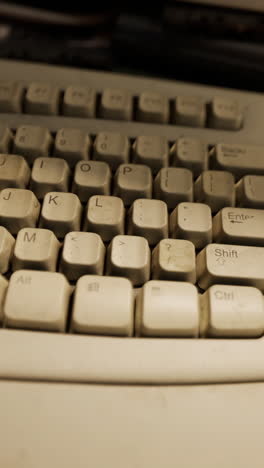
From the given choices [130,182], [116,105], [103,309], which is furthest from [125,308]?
[116,105]

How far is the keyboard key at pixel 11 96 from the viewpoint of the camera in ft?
1.48

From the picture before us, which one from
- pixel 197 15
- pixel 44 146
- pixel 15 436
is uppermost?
pixel 197 15

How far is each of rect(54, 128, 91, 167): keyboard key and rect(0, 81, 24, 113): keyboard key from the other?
6cm

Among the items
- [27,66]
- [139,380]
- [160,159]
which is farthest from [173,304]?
[27,66]

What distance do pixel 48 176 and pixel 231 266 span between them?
19 centimetres

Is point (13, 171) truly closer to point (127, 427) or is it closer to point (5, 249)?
point (5, 249)

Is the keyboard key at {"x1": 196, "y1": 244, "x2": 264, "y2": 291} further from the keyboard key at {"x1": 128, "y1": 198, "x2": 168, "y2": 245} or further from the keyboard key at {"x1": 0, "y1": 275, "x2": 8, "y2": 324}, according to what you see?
the keyboard key at {"x1": 0, "y1": 275, "x2": 8, "y2": 324}

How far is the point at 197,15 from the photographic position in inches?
21.7

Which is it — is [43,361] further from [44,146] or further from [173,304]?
[44,146]

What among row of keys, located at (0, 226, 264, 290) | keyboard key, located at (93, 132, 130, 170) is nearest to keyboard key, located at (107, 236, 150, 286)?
row of keys, located at (0, 226, 264, 290)

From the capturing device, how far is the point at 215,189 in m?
0.42

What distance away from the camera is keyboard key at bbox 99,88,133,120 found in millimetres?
459

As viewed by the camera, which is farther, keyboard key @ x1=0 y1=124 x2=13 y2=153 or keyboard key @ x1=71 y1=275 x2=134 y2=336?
keyboard key @ x1=0 y1=124 x2=13 y2=153

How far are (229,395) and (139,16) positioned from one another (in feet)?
1.72
